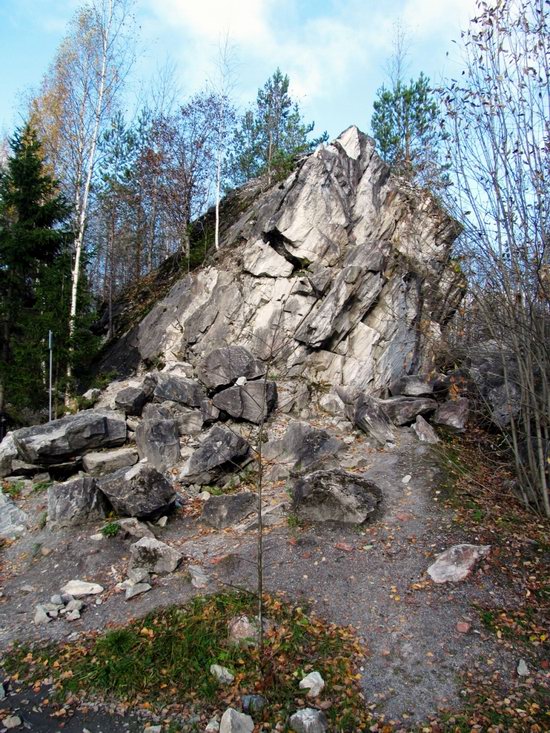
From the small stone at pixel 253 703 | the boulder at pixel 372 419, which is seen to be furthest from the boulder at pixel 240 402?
the small stone at pixel 253 703

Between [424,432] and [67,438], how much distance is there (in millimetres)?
7091

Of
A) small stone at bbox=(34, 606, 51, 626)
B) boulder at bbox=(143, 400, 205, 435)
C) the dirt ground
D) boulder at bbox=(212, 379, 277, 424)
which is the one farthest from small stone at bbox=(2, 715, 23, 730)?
boulder at bbox=(212, 379, 277, 424)

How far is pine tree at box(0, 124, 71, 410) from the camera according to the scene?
12648 millimetres

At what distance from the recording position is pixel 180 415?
34.4 feet

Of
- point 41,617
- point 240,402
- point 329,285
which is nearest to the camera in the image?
point 41,617

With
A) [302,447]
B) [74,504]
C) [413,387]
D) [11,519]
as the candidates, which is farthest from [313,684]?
[413,387]

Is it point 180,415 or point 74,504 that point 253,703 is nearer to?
point 74,504

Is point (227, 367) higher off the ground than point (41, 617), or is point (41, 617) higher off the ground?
point (227, 367)

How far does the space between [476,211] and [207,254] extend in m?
9.04

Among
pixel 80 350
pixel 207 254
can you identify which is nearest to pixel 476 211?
pixel 207 254

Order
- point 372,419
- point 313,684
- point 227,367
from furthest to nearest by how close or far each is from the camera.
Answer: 1. point 227,367
2. point 372,419
3. point 313,684

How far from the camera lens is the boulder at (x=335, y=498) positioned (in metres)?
7.10

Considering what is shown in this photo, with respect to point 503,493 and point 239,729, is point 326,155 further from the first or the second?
point 239,729

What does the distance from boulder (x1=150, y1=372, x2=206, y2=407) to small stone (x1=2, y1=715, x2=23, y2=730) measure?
6882 millimetres
